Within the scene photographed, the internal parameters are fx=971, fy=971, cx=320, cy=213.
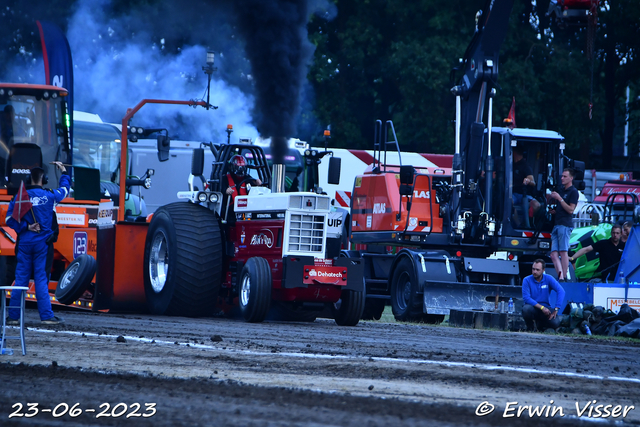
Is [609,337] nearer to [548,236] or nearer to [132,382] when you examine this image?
[548,236]

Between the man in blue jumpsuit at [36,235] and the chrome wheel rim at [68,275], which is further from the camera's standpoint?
the chrome wheel rim at [68,275]

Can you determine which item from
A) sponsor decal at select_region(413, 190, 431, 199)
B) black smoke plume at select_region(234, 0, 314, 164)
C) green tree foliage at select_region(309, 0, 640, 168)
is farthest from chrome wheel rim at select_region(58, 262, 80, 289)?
green tree foliage at select_region(309, 0, 640, 168)

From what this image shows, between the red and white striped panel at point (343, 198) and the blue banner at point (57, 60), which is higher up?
the blue banner at point (57, 60)

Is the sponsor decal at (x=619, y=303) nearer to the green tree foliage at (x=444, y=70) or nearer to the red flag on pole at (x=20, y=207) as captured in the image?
the red flag on pole at (x=20, y=207)

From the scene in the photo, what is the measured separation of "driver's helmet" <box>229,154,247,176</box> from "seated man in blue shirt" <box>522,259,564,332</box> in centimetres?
443

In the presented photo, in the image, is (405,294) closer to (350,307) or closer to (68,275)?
(350,307)

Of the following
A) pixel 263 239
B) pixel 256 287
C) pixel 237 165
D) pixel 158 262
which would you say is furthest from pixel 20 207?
pixel 237 165

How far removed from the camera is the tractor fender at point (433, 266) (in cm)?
1506

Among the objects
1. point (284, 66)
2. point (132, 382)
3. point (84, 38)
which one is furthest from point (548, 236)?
point (84, 38)

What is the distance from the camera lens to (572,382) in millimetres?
7242

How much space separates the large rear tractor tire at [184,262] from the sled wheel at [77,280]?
1012mm

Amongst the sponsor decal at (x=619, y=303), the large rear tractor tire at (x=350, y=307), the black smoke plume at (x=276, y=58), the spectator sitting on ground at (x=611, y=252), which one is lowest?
the large rear tractor tire at (x=350, y=307)

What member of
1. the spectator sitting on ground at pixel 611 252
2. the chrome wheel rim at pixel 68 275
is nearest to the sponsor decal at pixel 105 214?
the chrome wheel rim at pixel 68 275

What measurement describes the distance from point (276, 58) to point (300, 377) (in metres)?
8.97
